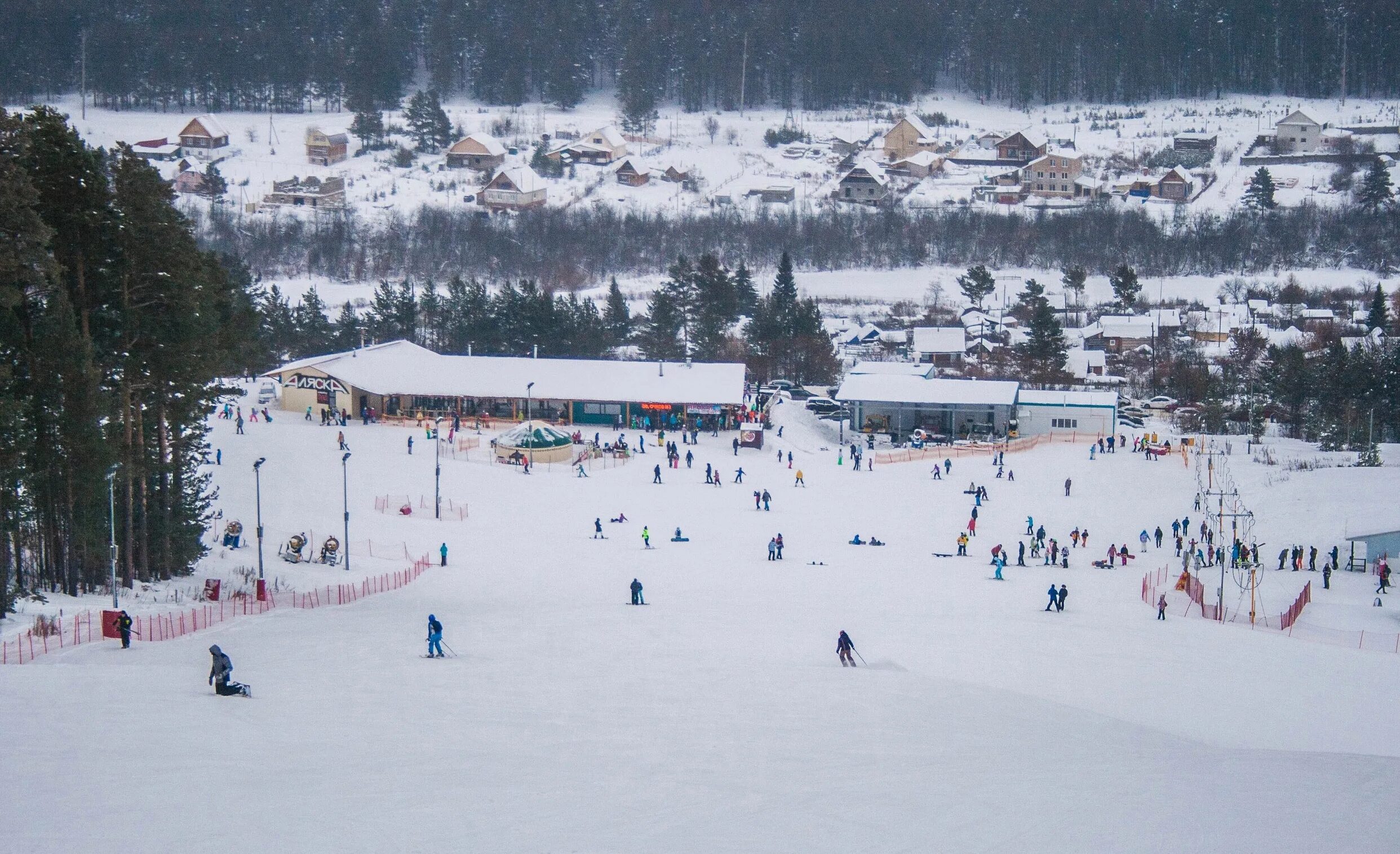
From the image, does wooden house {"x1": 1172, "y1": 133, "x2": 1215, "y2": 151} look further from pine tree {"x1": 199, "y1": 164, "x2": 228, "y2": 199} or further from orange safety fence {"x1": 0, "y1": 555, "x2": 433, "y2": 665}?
orange safety fence {"x1": 0, "y1": 555, "x2": 433, "y2": 665}

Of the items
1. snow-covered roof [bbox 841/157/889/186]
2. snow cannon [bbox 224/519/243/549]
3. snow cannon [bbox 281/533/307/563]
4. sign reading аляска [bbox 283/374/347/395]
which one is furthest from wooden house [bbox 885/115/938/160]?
snow cannon [bbox 281/533/307/563]

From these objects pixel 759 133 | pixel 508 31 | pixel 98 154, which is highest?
pixel 508 31

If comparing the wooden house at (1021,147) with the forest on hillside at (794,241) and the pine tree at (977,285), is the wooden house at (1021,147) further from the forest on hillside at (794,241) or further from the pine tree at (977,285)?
the pine tree at (977,285)

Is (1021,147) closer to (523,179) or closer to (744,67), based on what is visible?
(744,67)

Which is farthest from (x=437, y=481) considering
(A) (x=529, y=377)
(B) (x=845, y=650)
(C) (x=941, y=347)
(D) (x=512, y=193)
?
(D) (x=512, y=193)

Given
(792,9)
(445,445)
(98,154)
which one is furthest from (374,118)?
(98,154)

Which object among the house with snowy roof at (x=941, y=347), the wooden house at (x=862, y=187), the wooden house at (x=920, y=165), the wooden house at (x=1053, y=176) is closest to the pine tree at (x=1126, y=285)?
the house with snowy roof at (x=941, y=347)

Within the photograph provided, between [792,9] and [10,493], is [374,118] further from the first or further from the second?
[10,493]
